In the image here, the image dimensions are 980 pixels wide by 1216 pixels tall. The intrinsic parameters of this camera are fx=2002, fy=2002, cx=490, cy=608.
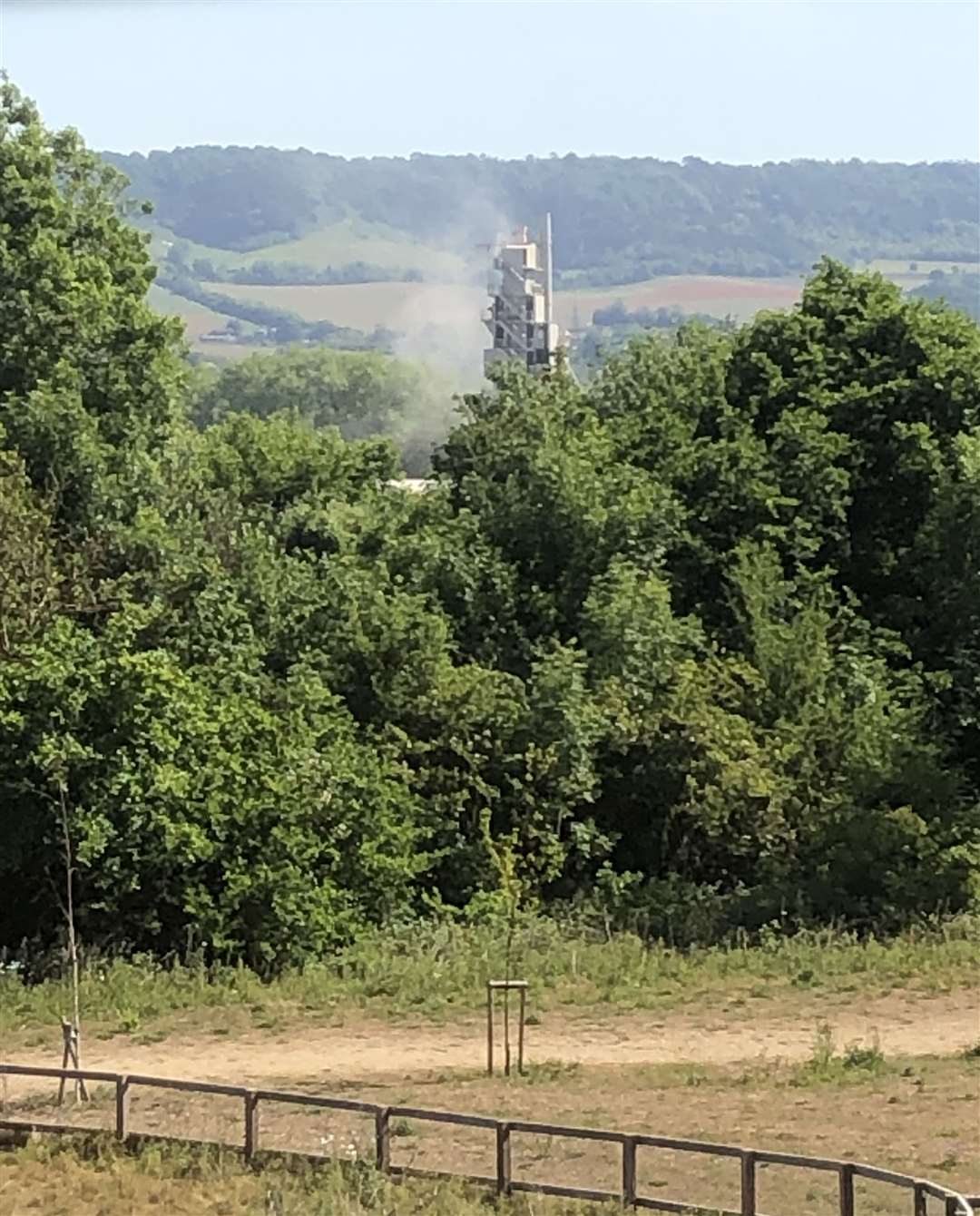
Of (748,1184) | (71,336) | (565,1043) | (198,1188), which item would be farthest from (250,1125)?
(71,336)

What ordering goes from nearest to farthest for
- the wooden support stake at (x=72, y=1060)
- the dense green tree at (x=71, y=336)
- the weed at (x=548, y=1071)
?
the wooden support stake at (x=72, y=1060)
the weed at (x=548, y=1071)
the dense green tree at (x=71, y=336)

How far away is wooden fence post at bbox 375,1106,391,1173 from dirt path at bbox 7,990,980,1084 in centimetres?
257

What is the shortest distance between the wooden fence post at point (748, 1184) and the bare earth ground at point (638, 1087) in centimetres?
23

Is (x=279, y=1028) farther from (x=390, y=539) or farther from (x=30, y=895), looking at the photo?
(x=390, y=539)

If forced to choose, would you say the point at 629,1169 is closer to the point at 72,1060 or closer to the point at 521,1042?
the point at 521,1042

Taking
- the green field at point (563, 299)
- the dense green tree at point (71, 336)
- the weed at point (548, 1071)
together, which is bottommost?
the weed at point (548, 1071)

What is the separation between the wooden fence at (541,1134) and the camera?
11.9 meters

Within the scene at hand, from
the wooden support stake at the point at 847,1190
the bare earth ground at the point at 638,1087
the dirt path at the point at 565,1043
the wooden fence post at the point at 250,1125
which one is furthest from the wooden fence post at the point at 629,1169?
the dirt path at the point at 565,1043

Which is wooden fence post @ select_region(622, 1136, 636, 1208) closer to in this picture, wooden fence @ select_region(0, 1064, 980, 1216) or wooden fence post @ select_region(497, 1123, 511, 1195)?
wooden fence @ select_region(0, 1064, 980, 1216)

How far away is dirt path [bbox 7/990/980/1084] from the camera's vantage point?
17.0m

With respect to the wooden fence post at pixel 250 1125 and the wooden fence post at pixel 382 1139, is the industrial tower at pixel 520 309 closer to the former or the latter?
the wooden fence post at pixel 250 1125

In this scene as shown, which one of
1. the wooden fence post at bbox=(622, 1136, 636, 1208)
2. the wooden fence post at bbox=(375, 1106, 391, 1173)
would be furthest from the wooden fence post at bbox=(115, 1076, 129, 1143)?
the wooden fence post at bbox=(622, 1136, 636, 1208)

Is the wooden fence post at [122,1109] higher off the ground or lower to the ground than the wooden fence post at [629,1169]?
lower

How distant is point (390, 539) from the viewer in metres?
26.8
